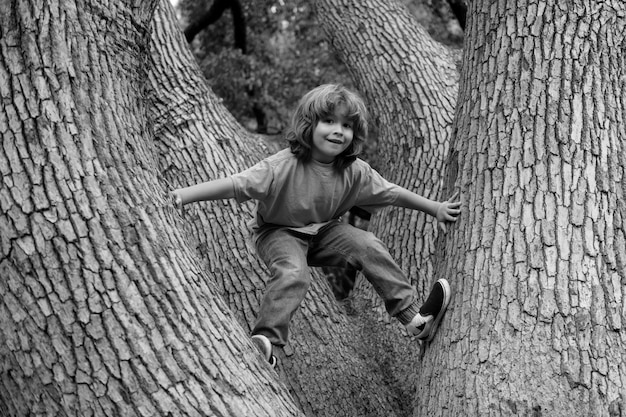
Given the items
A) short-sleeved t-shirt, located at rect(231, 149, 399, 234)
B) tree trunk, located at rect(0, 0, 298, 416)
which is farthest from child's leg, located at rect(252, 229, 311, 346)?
tree trunk, located at rect(0, 0, 298, 416)

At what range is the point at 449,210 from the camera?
3.26 m

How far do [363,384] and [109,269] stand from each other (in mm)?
1934

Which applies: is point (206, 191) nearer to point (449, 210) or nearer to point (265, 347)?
point (265, 347)

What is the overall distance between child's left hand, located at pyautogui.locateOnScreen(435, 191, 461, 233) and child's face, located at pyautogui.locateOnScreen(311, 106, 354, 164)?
0.57 meters

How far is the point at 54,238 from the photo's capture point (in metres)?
2.43

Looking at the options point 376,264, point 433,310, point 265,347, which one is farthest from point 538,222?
point 265,347

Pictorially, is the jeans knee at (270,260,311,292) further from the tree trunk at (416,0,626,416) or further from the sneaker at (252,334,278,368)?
the tree trunk at (416,0,626,416)

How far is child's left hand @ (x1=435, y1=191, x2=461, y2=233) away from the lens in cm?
Result: 326

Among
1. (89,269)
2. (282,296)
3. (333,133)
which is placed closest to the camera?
(89,269)

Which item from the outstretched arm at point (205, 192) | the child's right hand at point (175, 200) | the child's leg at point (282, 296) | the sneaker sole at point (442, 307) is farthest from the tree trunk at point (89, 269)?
the sneaker sole at point (442, 307)

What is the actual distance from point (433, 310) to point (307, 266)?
0.70m

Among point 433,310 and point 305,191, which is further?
point 305,191

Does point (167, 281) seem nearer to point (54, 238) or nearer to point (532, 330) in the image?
point (54, 238)

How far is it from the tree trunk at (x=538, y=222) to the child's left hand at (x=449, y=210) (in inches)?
2.5
